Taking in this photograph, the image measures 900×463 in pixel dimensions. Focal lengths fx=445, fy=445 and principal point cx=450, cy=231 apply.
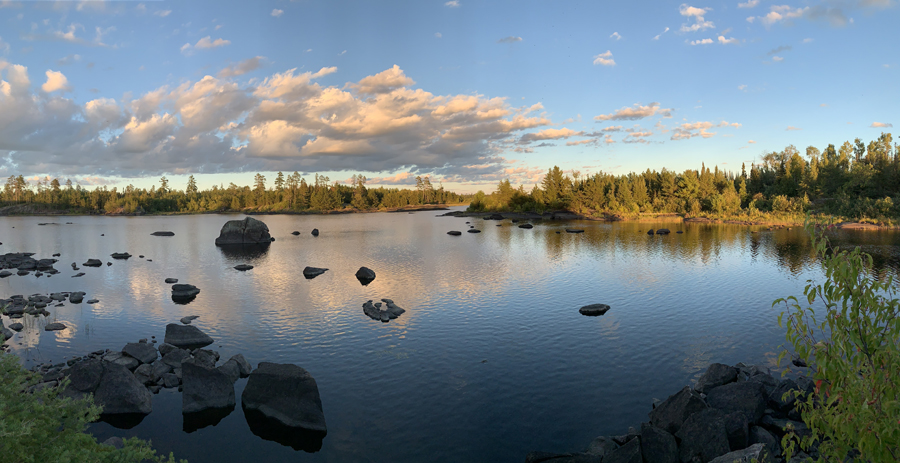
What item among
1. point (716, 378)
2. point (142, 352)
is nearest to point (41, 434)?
point (142, 352)

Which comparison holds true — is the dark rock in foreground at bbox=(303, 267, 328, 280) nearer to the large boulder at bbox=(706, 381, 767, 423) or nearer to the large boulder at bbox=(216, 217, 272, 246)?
the large boulder at bbox=(216, 217, 272, 246)

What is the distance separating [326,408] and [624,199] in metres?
169

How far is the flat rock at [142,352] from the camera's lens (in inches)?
1014

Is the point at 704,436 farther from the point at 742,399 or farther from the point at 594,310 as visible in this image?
the point at 594,310

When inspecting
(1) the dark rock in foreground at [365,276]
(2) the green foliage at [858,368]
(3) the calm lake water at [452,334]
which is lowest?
(3) the calm lake water at [452,334]

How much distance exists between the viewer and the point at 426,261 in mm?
64750

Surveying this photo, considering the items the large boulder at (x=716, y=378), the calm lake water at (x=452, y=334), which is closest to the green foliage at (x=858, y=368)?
the calm lake water at (x=452, y=334)

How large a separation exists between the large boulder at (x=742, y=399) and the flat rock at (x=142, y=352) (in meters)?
29.5

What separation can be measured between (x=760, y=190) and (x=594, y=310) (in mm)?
176567

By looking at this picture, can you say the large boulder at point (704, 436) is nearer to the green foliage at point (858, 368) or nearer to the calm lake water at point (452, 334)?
the calm lake water at point (452, 334)

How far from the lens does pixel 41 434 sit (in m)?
8.21

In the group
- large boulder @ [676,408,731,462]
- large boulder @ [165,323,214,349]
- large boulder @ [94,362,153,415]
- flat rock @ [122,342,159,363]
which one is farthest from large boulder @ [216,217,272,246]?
A: large boulder @ [676,408,731,462]

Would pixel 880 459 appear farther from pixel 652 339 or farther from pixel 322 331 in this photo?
pixel 322 331

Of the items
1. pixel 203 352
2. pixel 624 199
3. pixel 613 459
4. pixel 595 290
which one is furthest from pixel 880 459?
pixel 624 199
